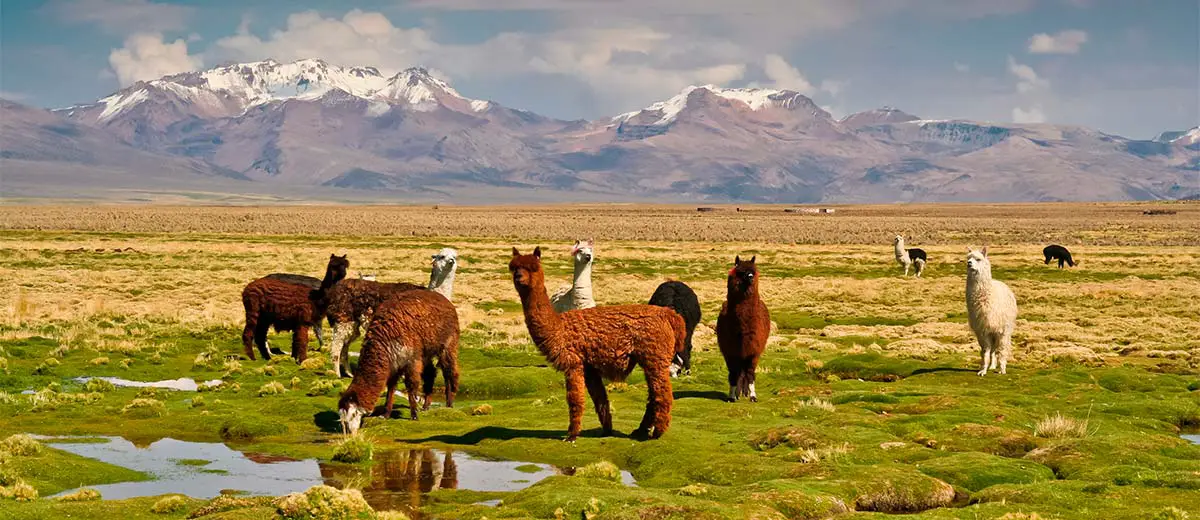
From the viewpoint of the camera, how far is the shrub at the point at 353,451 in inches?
547

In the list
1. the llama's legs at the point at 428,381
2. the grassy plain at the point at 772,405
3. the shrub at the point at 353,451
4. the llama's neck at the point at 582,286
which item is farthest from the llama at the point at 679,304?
the shrub at the point at 353,451

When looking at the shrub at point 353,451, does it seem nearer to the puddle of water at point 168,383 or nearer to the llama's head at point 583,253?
the llama's head at point 583,253

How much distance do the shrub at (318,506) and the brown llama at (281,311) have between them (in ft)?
43.4

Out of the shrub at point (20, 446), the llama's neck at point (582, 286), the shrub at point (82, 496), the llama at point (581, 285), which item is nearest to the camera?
the shrub at point (82, 496)

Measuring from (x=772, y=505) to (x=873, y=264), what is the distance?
173 ft

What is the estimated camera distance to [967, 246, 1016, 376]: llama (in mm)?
22438

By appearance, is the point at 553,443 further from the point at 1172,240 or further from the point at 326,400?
the point at 1172,240

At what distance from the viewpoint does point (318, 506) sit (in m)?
9.82

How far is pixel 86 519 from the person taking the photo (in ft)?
34.1

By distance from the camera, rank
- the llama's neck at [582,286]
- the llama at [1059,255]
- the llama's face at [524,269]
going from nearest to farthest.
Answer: the llama's face at [524,269] → the llama's neck at [582,286] → the llama at [1059,255]

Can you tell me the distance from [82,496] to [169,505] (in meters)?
1.11

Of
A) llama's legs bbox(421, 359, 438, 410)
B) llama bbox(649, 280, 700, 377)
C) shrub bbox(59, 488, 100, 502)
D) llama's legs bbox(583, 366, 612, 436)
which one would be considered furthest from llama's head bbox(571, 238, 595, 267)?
shrub bbox(59, 488, 100, 502)

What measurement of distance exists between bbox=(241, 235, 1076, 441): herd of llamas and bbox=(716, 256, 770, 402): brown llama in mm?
17

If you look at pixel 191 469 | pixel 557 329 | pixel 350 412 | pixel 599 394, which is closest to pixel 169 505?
pixel 191 469
